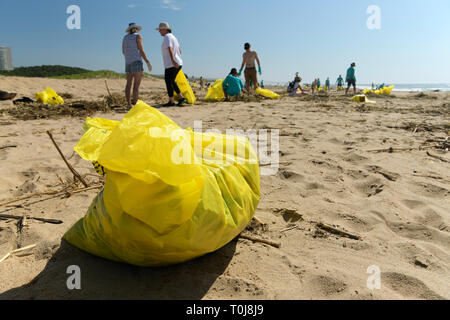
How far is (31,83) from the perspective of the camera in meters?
9.51

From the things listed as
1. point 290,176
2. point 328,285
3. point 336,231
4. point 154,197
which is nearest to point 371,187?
point 290,176

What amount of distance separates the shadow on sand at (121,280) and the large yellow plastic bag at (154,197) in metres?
0.07

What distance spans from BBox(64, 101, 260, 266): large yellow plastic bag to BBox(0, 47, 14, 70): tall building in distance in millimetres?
17350

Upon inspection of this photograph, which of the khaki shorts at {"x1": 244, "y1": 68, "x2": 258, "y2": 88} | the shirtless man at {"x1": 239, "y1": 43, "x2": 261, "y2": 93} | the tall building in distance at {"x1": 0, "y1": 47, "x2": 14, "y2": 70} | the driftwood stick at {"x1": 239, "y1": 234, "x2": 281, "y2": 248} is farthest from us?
the tall building in distance at {"x1": 0, "y1": 47, "x2": 14, "y2": 70}

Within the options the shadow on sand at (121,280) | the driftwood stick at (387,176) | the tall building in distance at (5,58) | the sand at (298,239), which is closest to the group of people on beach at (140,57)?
the sand at (298,239)

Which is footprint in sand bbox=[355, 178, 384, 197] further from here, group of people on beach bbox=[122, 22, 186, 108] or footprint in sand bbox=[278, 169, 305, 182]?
group of people on beach bbox=[122, 22, 186, 108]

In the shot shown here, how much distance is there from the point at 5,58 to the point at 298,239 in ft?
61.4

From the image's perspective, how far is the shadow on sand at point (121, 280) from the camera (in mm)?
1030

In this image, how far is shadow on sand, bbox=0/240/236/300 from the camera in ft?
3.38

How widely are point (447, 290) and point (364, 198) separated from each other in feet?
2.61

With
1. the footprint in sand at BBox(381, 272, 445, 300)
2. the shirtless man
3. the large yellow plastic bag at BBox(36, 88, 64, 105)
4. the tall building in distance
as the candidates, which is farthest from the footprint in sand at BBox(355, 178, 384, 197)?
the tall building in distance

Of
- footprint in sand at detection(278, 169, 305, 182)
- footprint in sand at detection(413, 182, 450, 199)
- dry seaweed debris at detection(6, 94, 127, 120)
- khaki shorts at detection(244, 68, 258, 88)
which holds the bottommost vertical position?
footprint in sand at detection(413, 182, 450, 199)

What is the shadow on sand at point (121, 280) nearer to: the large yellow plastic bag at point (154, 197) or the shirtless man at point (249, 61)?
the large yellow plastic bag at point (154, 197)
